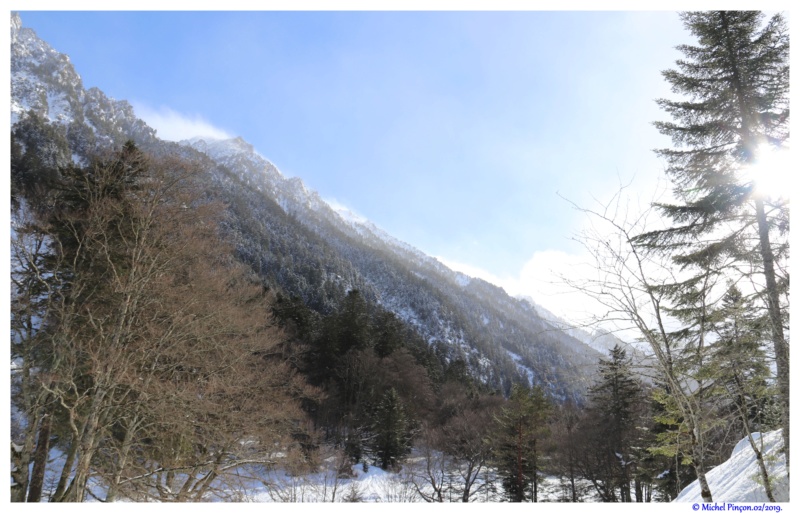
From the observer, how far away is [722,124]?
8.48 metres

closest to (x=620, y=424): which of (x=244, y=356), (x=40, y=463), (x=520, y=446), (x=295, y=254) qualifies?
(x=520, y=446)

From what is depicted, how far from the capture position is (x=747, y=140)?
8.05m

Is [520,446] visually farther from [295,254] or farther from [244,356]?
[295,254]

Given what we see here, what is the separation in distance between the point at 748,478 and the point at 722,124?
713 cm

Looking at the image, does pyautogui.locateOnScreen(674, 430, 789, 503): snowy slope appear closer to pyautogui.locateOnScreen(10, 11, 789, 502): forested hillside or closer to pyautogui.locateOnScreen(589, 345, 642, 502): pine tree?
pyautogui.locateOnScreen(10, 11, 789, 502): forested hillside

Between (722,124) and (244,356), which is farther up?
(722,124)

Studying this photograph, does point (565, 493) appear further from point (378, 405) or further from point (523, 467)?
point (378, 405)

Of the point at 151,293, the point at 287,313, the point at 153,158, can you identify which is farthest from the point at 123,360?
the point at 287,313

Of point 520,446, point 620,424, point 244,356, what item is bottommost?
point 520,446

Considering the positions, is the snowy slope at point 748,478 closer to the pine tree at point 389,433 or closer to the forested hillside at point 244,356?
the forested hillside at point 244,356

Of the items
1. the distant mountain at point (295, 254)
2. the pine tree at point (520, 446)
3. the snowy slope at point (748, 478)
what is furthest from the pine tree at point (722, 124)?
the distant mountain at point (295, 254)

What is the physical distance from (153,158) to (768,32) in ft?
43.8

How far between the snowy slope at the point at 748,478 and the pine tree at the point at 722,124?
373cm

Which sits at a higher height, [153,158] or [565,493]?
[153,158]
